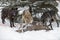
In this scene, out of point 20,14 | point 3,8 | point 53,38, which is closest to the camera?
point 53,38

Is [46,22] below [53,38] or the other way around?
the other way around

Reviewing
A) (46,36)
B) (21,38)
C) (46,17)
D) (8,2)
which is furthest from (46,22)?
(8,2)

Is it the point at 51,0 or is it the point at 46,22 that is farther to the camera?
the point at 51,0

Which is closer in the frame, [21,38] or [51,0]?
[21,38]

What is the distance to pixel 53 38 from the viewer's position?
1389 millimetres

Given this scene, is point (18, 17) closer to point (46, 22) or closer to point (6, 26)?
point (6, 26)

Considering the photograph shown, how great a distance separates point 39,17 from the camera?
1.65m

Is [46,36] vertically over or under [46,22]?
under

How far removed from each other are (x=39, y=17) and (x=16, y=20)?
22 centimetres

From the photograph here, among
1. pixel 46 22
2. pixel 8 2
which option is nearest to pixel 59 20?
pixel 46 22

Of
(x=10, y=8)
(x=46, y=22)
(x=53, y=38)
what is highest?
(x=10, y=8)

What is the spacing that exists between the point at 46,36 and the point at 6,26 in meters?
0.40

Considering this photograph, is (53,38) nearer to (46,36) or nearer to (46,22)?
(46,36)

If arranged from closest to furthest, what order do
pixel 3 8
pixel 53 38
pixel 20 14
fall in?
pixel 53 38 < pixel 20 14 < pixel 3 8
